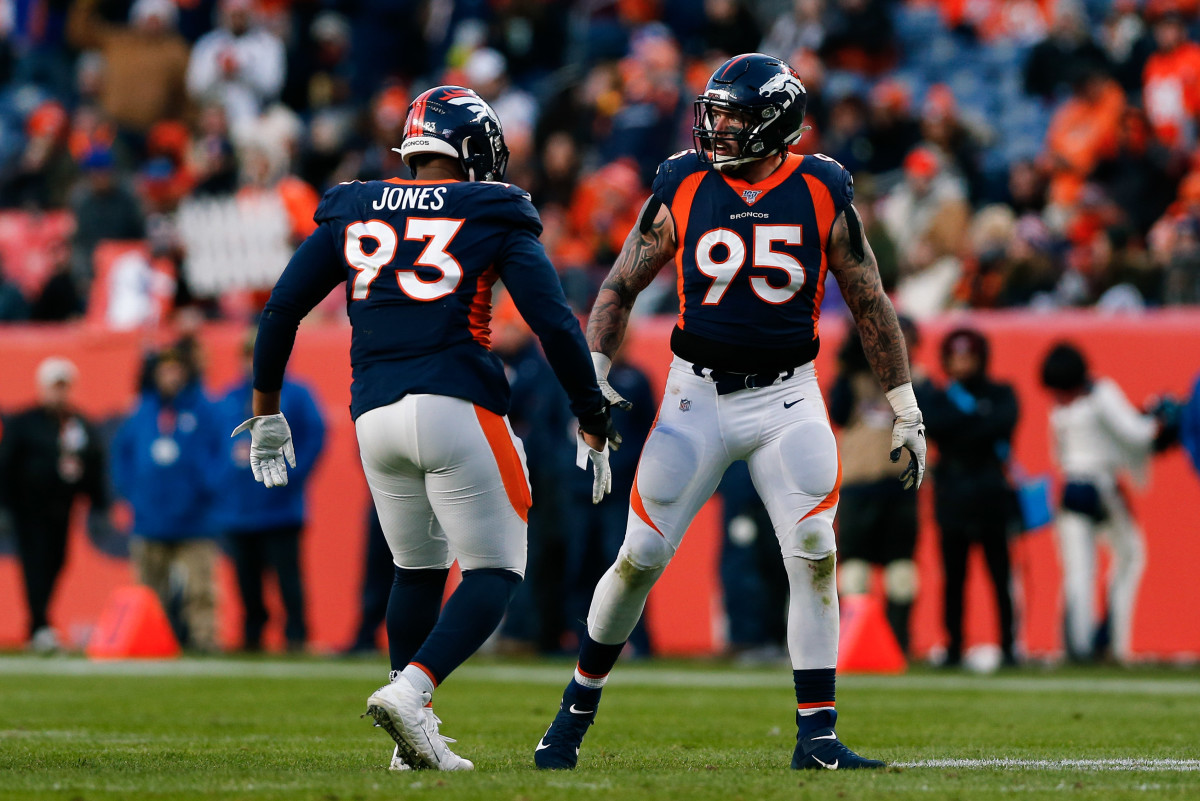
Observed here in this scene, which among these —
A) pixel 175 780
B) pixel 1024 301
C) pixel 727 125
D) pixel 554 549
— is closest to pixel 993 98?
pixel 1024 301

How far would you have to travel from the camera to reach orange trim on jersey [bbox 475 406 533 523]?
565 cm

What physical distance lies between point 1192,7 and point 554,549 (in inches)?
313

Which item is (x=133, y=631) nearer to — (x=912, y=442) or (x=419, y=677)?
(x=419, y=677)

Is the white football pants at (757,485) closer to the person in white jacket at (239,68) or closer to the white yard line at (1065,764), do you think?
the white yard line at (1065,764)

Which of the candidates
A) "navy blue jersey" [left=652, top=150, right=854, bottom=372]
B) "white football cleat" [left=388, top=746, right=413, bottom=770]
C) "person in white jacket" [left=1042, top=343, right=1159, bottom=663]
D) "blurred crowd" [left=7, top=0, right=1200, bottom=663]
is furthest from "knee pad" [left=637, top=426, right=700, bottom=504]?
"person in white jacket" [left=1042, top=343, right=1159, bottom=663]

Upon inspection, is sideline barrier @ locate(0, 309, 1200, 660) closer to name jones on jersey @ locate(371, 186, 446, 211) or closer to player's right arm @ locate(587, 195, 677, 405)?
player's right arm @ locate(587, 195, 677, 405)

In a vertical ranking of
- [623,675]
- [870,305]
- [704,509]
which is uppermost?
[870,305]

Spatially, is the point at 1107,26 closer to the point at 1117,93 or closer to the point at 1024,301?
the point at 1117,93

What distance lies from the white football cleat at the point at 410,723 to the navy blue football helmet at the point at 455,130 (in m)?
1.64

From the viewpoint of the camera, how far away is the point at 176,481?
45.4 feet

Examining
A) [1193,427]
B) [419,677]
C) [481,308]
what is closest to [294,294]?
[481,308]

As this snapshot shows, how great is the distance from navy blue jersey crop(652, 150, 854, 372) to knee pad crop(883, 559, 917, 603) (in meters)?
6.22

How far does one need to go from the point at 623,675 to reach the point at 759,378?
5837mm

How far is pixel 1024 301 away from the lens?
44.6 ft
